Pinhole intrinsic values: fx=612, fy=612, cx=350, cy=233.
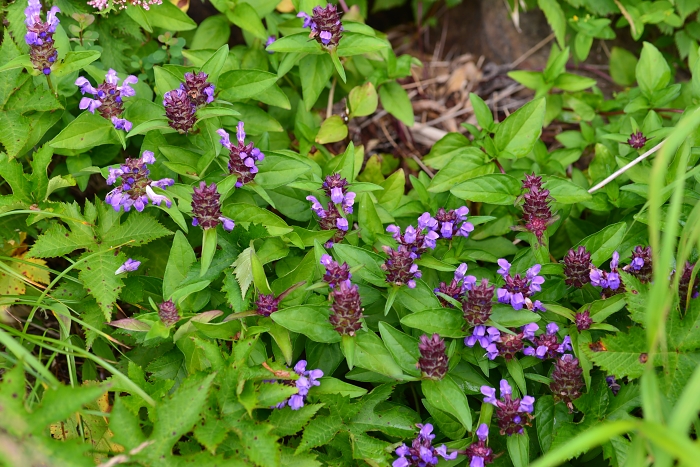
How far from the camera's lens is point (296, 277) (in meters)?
2.53

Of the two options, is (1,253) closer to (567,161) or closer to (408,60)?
(408,60)

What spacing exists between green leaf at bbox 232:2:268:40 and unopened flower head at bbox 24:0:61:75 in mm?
865

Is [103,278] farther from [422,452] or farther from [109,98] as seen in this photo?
[422,452]

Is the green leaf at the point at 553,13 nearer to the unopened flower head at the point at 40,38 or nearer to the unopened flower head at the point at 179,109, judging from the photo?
the unopened flower head at the point at 179,109

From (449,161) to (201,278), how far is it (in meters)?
1.30

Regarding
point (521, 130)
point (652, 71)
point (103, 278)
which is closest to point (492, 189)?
point (521, 130)

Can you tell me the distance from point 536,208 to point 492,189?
8.6 inches

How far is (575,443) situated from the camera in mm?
1518

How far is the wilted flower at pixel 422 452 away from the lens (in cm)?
225

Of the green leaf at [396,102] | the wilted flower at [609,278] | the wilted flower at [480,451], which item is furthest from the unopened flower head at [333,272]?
the green leaf at [396,102]

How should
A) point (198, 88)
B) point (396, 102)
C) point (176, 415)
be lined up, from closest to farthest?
1. point (176, 415)
2. point (198, 88)
3. point (396, 102)

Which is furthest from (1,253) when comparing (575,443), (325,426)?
(575,443)

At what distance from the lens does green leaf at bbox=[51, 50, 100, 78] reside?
2.59m

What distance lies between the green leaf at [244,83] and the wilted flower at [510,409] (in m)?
1.62
